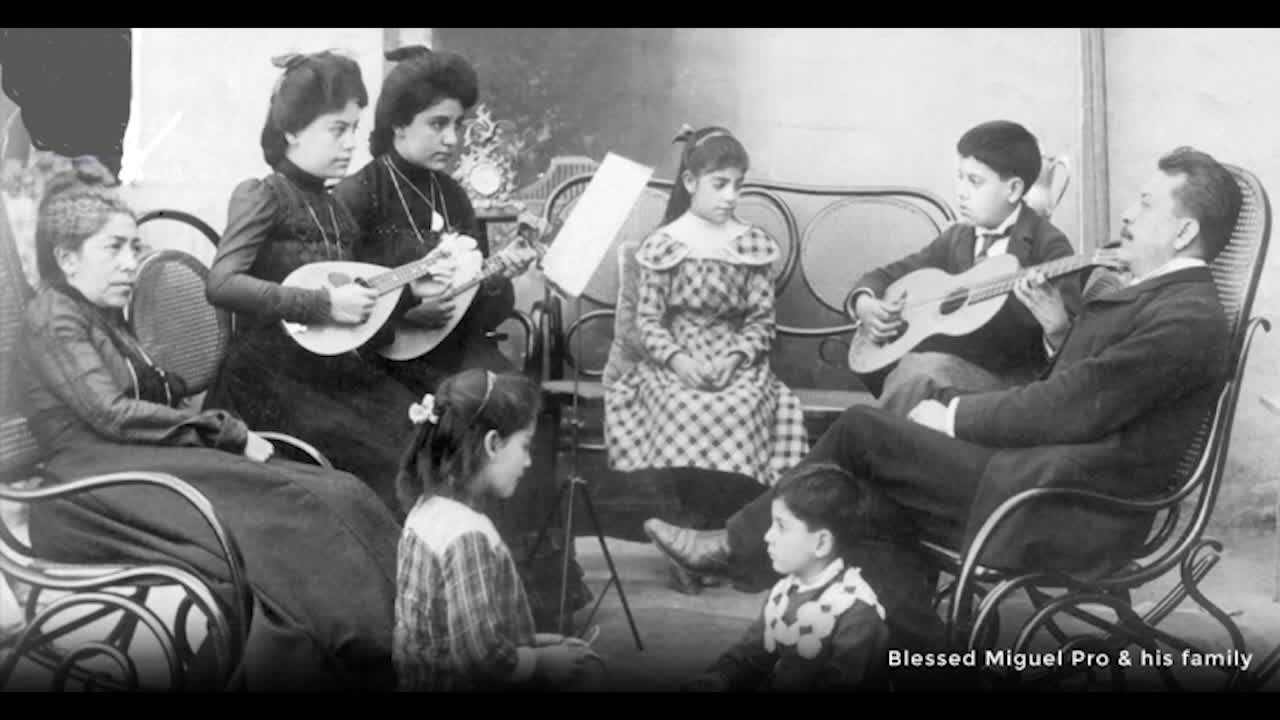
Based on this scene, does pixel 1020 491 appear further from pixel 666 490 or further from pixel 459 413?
pixel 459 413

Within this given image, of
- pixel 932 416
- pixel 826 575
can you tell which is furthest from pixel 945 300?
pixel 826 575

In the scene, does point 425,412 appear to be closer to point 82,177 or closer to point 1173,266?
point 82,177

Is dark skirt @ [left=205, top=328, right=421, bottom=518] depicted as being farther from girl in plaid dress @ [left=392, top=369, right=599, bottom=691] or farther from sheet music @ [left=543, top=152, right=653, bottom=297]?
sheet music @ [left=543, top=152, right=653, bottom=297]

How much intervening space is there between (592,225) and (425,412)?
2.83 feet

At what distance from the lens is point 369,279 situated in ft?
19.5

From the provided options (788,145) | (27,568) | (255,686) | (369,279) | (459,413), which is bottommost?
(255,686)

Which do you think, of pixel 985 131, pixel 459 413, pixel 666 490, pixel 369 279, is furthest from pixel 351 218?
pixel 985 131

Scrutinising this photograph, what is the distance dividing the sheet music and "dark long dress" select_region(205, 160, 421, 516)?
63 centimetres

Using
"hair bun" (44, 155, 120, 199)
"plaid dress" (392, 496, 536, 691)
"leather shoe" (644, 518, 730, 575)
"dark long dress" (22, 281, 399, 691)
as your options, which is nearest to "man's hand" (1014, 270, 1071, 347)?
"leather shoe" (644, 518, 730, 575)

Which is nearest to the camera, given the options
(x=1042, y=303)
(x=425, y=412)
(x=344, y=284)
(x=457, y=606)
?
(x=457, y=606)

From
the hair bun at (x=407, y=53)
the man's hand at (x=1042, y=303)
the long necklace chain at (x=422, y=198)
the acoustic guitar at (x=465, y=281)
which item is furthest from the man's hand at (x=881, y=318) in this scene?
the hair bun at (x=407, y=53)

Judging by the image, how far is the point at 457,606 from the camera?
5.50 m

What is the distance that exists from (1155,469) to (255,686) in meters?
2.91

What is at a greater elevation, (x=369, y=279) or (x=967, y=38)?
(x=967, y=38)
